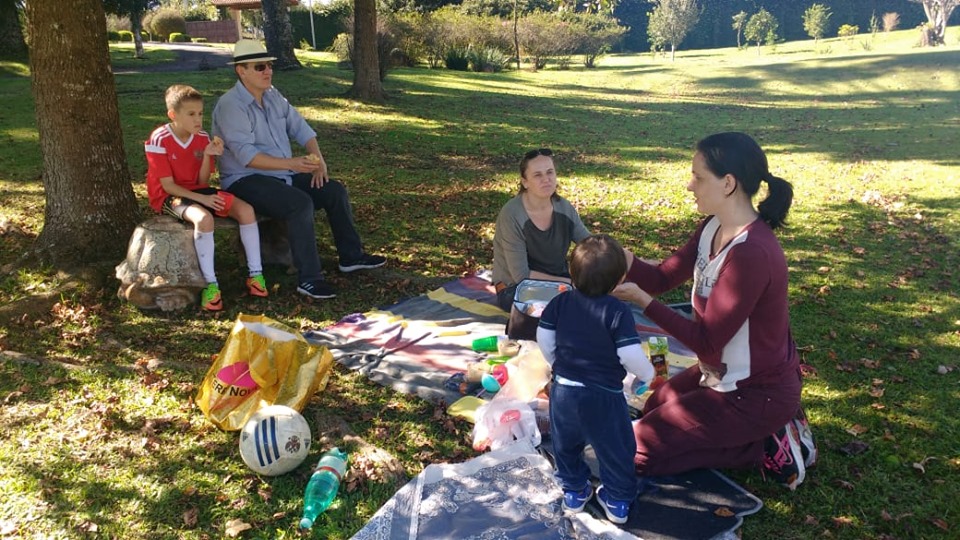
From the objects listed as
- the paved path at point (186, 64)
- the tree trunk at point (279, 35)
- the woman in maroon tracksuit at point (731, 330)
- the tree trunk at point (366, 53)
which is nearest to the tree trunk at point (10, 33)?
the paved path at point (186, 64)

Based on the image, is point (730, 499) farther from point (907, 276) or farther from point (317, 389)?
point (907, 276)

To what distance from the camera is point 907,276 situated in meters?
6.34

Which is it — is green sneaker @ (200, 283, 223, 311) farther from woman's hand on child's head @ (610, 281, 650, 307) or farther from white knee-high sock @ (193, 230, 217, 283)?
woman's hand on child's head @ (610, 281, 650, 307)

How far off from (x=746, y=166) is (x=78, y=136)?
519 centimetres

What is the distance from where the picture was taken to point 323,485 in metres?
3.39

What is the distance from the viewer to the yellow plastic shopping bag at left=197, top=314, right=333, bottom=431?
395 centimetres

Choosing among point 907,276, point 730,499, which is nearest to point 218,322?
point 730,499

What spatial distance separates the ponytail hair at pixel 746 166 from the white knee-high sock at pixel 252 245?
3.89 metres

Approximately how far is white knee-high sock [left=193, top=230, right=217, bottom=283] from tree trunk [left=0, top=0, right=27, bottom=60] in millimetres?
18452

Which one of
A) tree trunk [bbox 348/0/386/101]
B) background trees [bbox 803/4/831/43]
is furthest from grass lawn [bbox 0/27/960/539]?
background trees [bbox 803/4/831/43]

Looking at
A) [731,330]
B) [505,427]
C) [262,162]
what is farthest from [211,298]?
[731,330]

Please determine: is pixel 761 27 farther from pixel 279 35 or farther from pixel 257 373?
pixel 257 373

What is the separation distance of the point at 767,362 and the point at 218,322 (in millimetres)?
4075

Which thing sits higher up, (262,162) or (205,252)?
(262,162)
